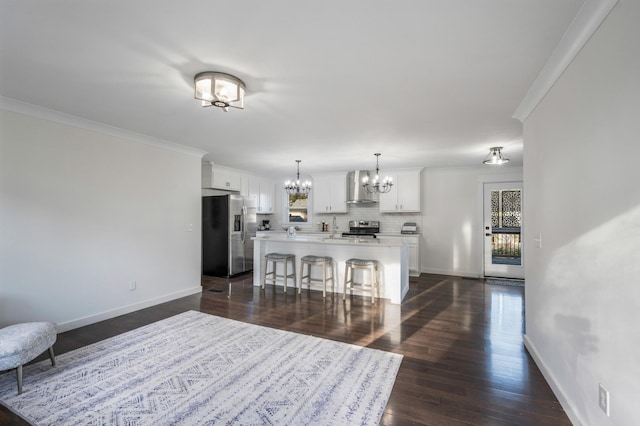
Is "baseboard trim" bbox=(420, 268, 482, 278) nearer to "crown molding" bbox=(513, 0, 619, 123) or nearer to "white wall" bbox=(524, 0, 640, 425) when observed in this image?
"white wall" bbox=(524, 0, 640, 425)

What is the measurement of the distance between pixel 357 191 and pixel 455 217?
2314 mm

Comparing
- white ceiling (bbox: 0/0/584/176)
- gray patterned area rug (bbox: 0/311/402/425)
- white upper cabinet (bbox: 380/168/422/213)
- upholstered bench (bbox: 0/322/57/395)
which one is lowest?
gray patterned area rug (bbox: 0/311/402/425)

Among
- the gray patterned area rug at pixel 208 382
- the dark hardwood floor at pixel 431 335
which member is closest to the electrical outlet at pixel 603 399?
the dark hardwood floor at pixel 431 335

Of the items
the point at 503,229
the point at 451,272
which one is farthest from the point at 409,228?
the point at 503,229

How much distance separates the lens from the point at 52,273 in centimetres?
317

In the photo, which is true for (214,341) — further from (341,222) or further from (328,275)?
(341,222)

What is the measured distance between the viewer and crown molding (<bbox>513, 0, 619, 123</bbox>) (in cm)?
151

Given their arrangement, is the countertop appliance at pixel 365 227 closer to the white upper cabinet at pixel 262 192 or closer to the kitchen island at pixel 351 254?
the kitchen island at pixel 351 254

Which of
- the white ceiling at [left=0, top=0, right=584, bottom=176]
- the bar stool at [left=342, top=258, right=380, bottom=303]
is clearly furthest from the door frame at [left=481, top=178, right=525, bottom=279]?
the bar stool at [left=342, top=258, right=380, bottom=303]

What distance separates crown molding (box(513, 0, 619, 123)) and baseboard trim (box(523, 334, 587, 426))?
2.27 m

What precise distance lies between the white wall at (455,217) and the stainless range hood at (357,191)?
127 cm

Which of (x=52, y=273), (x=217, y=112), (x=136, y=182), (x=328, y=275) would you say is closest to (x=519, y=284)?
(x=328, y=275)

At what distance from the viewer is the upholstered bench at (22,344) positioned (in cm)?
212

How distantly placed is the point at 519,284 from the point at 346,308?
3842 millimetres
